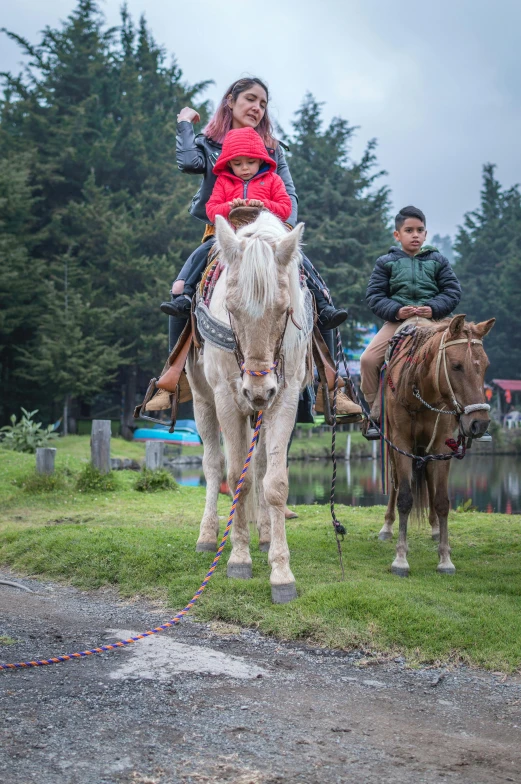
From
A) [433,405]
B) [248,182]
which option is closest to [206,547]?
[433,405]

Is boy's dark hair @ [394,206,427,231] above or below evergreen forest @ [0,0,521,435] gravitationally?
below

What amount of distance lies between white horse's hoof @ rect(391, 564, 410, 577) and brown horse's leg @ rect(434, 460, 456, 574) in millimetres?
359

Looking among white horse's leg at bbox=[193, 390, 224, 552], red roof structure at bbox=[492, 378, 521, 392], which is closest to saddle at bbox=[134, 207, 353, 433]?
white horse's leg at bbox=[193, 390, 224, 552]

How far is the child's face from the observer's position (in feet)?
19.5

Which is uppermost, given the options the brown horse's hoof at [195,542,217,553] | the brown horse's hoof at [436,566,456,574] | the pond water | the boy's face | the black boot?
the boy's face

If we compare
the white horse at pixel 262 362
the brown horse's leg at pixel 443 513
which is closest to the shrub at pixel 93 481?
the white horse at pixel 262 362

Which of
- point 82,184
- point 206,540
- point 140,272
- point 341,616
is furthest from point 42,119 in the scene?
point 341,616

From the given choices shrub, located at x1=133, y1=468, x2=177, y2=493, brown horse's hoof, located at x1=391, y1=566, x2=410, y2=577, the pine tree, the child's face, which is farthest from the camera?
the pine tree

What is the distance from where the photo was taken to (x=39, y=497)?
446 inches

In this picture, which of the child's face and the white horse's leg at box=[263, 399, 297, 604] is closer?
the white horse's leg at box=[263, 399, 297, 604]

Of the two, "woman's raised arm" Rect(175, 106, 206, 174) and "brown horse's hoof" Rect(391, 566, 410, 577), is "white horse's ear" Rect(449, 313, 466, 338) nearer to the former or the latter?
"brown horse's hoof" Rect(391, 566, 410, 577)

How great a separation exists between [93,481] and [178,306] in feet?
20.8

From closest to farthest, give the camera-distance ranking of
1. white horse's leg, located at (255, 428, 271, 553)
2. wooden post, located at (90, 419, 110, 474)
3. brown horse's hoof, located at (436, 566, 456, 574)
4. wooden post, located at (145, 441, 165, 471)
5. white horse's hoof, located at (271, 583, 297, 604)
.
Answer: white horse's hoof, located at (271, 583, 297, 604)
brown horse's hoof, located at (436, 566, 456, 574)
white horse's leg, located at (255, 428, 271, 553)
wooden post, located at (90, 419, 110, 474)
wooden post, located at (145, 441, 165, 471)

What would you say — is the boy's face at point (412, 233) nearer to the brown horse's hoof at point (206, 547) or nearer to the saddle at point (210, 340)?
the saddle at point (210, 340)
